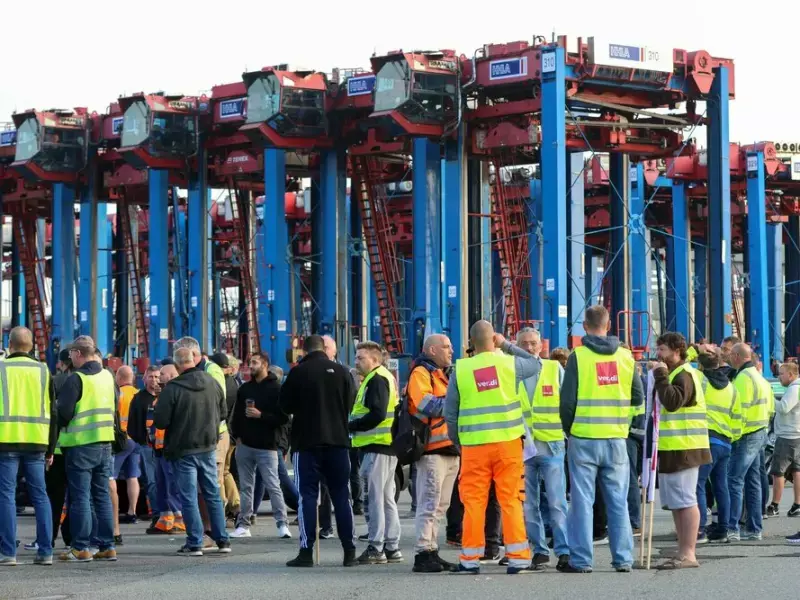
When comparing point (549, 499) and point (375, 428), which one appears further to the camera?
point (375, 428)

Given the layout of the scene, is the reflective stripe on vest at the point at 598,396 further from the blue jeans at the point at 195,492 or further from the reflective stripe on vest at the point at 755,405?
the blue jeans at the point at 195,492

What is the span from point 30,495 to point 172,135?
30661 mm

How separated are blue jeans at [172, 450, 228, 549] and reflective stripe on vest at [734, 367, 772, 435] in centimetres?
489

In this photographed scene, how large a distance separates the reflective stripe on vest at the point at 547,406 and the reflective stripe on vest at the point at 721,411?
2.33m

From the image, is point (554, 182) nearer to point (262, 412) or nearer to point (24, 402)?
point (262, 412)

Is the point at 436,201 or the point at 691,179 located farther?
the point at 691,179

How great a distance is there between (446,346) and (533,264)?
3629cm

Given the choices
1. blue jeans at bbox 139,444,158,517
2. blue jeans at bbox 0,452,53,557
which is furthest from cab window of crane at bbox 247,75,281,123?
blue jeans at bbox 0,452,53,557

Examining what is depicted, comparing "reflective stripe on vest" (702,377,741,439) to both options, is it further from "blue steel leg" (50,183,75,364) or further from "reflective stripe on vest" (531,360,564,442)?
"blue steel leg" (50,183,75,364)

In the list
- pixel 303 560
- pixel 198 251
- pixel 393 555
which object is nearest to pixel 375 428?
pixel 393 555

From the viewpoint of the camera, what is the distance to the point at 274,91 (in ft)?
128

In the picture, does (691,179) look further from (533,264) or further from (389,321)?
(389,321)

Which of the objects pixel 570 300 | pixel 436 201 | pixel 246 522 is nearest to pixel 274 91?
pixel 436 201

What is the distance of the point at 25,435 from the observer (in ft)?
41.6
